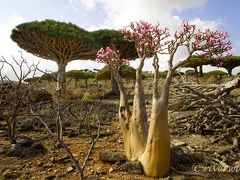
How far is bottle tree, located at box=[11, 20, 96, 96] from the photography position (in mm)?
19422

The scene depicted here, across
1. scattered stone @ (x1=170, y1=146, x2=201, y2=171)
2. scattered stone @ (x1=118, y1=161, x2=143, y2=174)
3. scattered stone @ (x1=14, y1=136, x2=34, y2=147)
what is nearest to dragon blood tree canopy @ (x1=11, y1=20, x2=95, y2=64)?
scattered stone @ (x1=14, y1=136, x2=34, y2=147)

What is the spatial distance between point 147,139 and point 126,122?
659 millimetres

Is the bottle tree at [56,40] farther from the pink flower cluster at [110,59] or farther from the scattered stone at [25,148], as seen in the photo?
the pink flower cluster at [110,59]

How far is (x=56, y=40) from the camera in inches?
772

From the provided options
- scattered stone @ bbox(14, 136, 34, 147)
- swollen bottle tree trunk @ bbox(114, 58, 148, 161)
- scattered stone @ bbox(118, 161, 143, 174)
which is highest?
swollen bottle tree trunk @ bbox(114, 58, 148, 161)

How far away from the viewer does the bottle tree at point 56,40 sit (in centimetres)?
1942

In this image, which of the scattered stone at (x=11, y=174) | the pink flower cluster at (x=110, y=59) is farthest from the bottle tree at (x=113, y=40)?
the scattered stone at (x=11, y=174)

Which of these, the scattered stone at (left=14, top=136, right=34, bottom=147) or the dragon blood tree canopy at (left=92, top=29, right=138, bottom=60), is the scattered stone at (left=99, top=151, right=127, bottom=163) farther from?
the dragon blood tree canopy at (left=92, top=29, right=138, bottom=60)

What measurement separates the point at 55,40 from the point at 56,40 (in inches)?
2.6

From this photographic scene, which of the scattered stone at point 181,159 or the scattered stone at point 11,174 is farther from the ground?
the scattered stone at point 181,159

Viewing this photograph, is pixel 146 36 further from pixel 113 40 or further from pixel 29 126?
pixel 113 40

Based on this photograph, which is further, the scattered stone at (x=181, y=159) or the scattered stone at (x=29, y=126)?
the scattered stone at (x=29, y=126)

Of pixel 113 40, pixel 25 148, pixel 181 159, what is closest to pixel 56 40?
pixel 113 40

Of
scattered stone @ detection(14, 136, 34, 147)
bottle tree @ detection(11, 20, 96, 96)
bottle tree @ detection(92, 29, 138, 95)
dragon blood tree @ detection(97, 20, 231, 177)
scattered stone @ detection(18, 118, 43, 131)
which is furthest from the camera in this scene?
bottle tree @ detection(92, 29, 138, 95)
